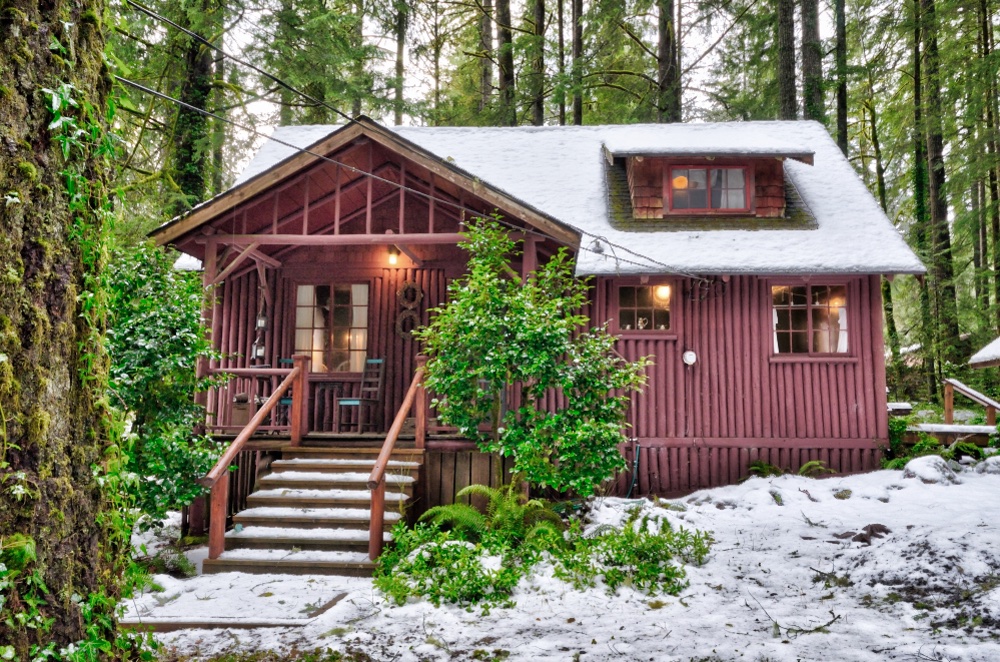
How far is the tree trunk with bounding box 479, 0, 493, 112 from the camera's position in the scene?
1845 cm

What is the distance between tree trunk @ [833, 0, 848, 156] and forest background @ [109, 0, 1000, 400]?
0.15 feet

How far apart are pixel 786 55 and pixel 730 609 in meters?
14.2

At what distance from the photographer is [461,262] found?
10.8 m

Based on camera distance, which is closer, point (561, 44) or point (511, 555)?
point (511, 555)

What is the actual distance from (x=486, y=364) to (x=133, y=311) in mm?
3506

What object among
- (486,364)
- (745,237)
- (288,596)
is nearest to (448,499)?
(486,364)

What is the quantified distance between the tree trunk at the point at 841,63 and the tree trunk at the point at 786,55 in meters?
1.00

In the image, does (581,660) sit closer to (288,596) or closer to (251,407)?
(288,596)

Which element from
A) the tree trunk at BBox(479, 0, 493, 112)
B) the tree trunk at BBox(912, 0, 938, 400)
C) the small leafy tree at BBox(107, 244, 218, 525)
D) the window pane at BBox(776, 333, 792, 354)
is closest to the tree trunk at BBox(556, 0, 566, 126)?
the tree trunk at BBox(479, 0, 493, 112)

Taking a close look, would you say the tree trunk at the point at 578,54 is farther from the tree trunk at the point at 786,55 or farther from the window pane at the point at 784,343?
the window pane at the point at 784,343

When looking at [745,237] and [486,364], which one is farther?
[745,237]

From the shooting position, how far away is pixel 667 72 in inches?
674

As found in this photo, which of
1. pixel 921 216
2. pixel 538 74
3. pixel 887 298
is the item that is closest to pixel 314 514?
pixel 538 74

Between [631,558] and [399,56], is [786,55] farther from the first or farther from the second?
[631,558]
